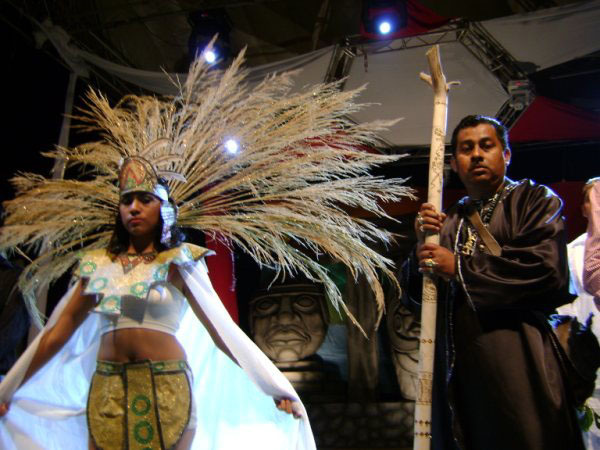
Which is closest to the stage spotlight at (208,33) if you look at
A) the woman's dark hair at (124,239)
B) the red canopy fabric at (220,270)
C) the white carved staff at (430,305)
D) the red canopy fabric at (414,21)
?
the red canopy fabric at (414,21)

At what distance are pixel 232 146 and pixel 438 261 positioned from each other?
1264 mm

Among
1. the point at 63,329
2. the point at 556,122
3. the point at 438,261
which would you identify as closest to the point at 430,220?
the point at 438,261

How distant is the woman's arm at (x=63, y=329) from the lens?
90.0 inches

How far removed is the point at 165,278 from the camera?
2.35m

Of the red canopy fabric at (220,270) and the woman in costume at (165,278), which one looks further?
the red canopy fabric at (220,270)

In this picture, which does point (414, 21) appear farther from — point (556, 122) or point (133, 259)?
point (133, 259)

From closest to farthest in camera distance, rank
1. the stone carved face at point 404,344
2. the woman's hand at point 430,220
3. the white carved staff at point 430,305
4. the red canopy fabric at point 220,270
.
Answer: the white carved staff at point 430,305 → the woman's hand at point 430,220 → the red canopy fabric at point 220,270 → the stone carved face at point 404,344

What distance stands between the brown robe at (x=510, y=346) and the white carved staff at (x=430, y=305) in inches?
2.8

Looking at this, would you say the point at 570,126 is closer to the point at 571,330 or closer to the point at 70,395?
the point at 571,330

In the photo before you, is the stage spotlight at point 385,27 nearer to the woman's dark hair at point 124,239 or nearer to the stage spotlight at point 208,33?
the stage spotlight at point 208,33

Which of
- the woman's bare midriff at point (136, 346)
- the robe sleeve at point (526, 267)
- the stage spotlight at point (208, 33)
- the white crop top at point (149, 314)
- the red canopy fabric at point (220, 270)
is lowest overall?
the woman's bare midriff at point (136, 346)

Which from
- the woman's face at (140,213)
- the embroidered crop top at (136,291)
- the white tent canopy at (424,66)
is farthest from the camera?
the white tent canopy at (424,66)

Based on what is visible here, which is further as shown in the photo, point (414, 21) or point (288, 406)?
point (414, 21)

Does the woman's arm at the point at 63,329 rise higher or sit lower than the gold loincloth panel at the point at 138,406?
higher
